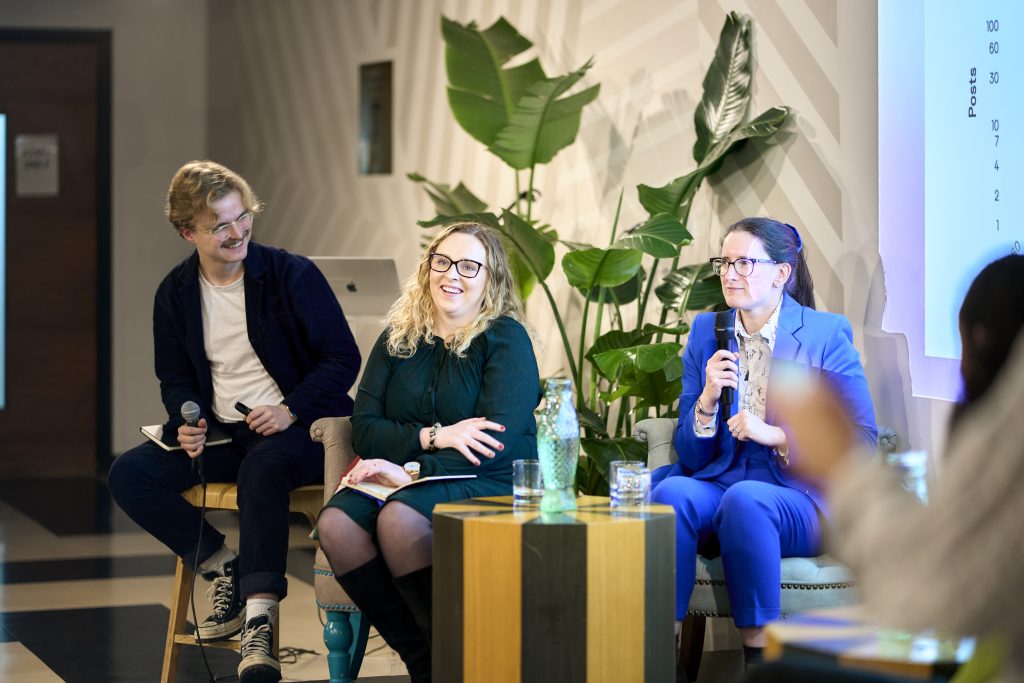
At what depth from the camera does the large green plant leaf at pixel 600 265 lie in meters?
3.82

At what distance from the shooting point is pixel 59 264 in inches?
320

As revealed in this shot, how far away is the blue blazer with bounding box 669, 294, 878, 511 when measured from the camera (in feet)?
10.5

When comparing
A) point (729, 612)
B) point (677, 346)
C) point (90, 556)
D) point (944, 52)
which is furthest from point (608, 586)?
point (90, 556)

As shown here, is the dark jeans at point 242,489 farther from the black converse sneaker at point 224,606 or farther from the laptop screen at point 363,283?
the laptop screen at point 363,283

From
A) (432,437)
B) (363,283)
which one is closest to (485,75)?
(363,283)

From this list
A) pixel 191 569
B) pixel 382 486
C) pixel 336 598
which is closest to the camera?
pixel 382 486

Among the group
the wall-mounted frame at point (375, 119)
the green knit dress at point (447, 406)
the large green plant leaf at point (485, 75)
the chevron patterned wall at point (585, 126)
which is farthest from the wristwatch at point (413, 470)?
the wall-mounted frame at point (375, 119)

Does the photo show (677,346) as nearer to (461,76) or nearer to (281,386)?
(281,386)

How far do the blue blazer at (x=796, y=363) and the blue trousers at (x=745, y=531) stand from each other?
2.3 inches

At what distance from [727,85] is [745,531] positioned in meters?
1.66

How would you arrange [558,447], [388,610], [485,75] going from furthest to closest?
[485,75] < [388,610] < [558,447]

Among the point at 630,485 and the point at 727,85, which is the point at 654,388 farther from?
the point at 630,485

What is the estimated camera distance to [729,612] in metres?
3.11

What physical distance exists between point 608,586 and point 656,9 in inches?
101
